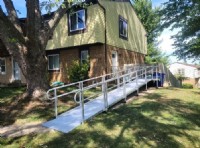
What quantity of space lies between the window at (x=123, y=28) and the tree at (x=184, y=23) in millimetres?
3204

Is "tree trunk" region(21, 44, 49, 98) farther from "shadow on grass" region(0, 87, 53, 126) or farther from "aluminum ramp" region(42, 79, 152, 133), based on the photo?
"aluminum ramp" region(42, 79, 152, 133)

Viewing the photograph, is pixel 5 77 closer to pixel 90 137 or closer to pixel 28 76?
pixel 28 76

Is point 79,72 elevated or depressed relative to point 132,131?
elevated

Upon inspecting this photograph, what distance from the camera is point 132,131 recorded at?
713 centimetres

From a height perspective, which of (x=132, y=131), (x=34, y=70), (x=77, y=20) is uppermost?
(x=77, y=20)

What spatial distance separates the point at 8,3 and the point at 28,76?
3.51 m

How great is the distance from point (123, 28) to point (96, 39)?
440 cm

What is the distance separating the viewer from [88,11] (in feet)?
57.3

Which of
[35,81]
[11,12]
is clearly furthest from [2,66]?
[35,81]

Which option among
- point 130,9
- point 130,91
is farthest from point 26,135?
point 130,9

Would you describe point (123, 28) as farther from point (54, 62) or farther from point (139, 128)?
point (139, 128)

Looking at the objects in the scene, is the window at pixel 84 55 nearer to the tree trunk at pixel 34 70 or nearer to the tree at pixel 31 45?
the tree at pixel 31 45

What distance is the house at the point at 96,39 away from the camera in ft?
56.3

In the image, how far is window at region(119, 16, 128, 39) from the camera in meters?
19.7
